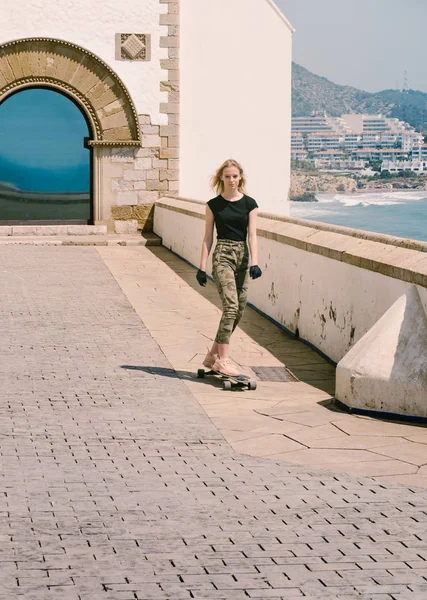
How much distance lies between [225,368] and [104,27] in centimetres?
1436

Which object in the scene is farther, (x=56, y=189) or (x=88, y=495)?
(x=56, y=189)

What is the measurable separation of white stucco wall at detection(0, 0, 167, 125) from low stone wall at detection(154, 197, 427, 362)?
924cm

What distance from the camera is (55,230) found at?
21.9 metres

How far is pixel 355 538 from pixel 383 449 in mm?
1724

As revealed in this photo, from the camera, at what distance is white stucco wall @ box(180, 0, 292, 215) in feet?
73.4

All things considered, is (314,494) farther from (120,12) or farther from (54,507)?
(120,12)

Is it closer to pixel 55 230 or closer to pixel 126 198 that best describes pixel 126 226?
pixel 126 198

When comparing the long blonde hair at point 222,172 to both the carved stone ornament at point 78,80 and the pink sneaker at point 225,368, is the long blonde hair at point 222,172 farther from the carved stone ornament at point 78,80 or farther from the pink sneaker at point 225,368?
the carved stone ornament at point 78,80

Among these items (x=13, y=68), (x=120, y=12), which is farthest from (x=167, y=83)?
(x=13, y=68)

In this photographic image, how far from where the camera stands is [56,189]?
23969 mm

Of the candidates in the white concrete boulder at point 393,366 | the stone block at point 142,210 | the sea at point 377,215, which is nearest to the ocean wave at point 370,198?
the sea at point 377,215

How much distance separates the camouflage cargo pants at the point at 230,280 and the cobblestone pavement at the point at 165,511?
1.82 feet

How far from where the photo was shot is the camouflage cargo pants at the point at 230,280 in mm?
8562

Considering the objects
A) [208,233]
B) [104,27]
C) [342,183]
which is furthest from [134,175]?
Answer: [342,183]
